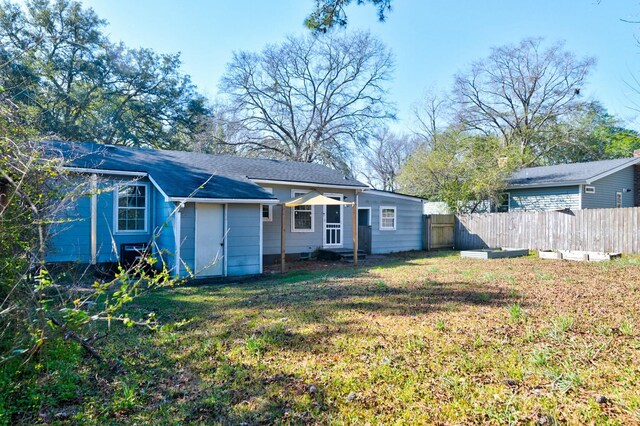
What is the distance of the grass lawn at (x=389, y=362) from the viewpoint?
2938 millimetres

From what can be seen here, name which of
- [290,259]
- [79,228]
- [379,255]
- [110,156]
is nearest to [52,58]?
[110,156]

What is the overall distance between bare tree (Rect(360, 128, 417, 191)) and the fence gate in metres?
18.3

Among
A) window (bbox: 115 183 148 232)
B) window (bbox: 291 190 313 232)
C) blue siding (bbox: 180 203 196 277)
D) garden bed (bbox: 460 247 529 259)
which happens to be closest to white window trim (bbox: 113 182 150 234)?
window (bbox: 115 183 148 232)

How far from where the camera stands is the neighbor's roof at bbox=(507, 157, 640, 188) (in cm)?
1870

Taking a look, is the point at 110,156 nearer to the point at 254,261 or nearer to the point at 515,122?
the point at 254,261

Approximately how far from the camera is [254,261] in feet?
35.9

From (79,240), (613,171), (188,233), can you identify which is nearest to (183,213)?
(188,233)

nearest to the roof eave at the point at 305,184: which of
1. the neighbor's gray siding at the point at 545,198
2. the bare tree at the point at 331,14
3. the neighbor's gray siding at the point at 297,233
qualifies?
the neighbor's gray siding at the point at 297,233

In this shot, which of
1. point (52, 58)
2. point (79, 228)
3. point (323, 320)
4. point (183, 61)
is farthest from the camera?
point (183, 61)

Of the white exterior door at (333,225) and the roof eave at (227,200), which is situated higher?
the roof eave at (227,200)

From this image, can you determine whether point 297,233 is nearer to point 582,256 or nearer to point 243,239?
point 243,239

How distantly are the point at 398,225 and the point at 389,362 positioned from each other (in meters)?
13.4

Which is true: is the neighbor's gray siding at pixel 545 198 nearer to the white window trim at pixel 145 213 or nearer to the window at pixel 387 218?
the window at pixel 387 218

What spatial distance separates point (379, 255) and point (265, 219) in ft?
16.2
